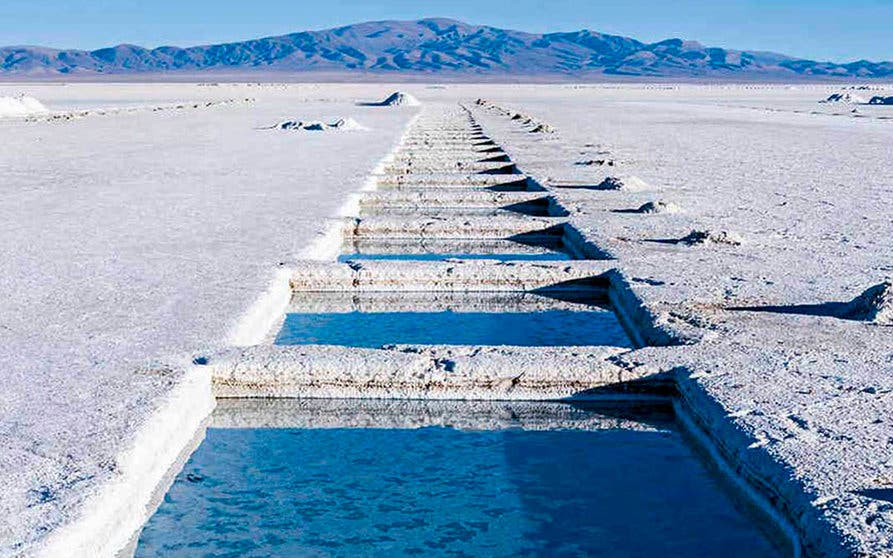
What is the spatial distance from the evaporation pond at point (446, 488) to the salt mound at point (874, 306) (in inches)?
49.7

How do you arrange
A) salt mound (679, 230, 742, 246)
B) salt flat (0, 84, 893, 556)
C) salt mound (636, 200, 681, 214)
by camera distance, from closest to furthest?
salt flat (0, 84, 893, 556)
salt mound (679, 230, 742, 246)
salt mound (636, 200, 681, 214)

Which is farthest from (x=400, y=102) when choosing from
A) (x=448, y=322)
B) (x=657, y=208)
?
(x=448, y=322)

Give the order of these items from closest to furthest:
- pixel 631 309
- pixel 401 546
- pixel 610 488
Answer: pixel 401 546 → pixel 610 488 → pixel 631 309

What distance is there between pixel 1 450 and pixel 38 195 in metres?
6.96

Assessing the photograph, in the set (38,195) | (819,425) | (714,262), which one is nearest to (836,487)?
(819,425)

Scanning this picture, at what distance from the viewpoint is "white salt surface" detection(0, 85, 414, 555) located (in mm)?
2818

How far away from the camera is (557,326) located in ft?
16.8

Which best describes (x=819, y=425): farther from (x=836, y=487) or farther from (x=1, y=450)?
(x=1, y=450)

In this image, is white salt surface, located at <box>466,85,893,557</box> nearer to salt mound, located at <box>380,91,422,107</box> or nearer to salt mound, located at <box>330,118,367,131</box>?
salt mound, located at <box>330,118,367,131</box>

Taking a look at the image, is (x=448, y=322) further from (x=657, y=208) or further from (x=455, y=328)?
(x=657, y=208)

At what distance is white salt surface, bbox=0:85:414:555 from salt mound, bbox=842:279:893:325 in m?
2.53

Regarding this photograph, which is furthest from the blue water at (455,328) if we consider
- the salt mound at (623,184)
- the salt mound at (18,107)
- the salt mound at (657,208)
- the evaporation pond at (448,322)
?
the salt mound at (18,107)

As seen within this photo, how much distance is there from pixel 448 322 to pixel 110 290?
1551 mm

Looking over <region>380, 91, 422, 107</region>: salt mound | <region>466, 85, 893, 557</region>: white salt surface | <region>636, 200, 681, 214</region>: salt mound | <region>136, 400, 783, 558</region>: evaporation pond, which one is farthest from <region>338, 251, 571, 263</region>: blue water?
<region>380, 91, 422, 107</region>: salt mound
